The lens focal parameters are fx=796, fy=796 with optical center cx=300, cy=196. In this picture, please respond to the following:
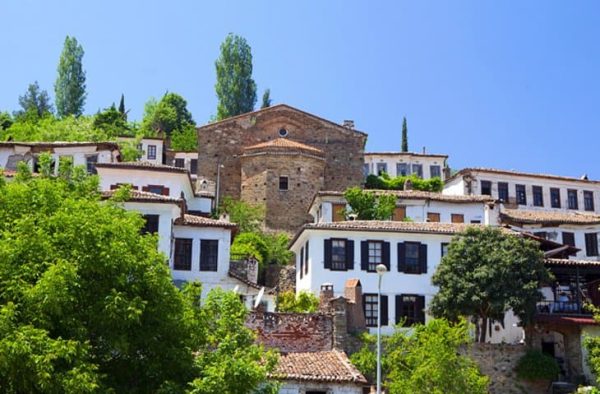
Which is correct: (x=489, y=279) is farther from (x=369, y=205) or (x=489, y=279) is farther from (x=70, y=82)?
(x=70, y=82)

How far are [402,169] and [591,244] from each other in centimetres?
2901

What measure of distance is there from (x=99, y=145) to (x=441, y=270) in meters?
25.2

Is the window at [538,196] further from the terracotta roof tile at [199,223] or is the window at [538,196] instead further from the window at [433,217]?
the terracotta roof tile at [199,223]

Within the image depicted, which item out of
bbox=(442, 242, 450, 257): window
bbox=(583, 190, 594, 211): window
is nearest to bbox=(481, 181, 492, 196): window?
bbox=(583, 190, 594, 211): window

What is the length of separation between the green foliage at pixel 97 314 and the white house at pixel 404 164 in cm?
6018

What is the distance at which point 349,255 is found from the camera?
38.8m

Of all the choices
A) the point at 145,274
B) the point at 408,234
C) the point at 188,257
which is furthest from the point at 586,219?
the point at 145,274

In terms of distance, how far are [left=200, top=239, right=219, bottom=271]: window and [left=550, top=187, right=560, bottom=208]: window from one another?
34655 millimetres

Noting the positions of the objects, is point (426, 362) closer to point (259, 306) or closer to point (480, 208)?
point (259, 306)

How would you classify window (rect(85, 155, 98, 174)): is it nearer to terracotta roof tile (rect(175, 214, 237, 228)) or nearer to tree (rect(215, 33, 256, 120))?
terracotta roof tile (rect(175, 214, 237, 228))

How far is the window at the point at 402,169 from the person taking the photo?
257 feet

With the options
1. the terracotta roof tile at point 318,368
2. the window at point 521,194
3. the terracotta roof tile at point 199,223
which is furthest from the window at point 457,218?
the terracotta roof tile at point 318,368

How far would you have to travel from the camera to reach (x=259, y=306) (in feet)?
101

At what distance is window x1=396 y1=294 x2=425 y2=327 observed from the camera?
3749 cm
